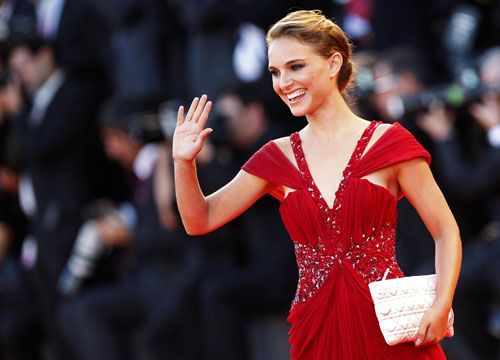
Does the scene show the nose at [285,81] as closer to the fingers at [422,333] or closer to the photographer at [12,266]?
the fingers at [422,333]

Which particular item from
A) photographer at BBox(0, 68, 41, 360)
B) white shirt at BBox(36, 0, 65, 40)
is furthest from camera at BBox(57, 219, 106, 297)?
white shirt at BBox(36, 0, 65, 40)

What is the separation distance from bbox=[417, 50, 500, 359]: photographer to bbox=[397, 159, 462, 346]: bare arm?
90.7 inches

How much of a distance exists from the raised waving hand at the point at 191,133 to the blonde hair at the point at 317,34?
0.30 meters

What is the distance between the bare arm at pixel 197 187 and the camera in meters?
2.91

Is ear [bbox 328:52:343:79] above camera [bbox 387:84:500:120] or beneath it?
above

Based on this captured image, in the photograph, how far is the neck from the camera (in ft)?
9.71

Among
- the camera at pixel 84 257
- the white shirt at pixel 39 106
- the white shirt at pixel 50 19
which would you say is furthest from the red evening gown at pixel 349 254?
the white shirt at pixel 50 19

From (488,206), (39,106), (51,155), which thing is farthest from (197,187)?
(39,106)

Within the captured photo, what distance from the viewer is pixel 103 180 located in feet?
24.1

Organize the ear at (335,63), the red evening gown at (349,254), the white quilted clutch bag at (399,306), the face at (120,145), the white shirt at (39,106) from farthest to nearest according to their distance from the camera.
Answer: the white shirt at (39,106) < the face at (120,145) < the ear at (335,63) < the red evening gown at (349,254) < the white quilted clutch bag at (399,306)

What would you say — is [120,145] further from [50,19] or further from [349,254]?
[349,254]

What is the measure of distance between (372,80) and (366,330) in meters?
3.09

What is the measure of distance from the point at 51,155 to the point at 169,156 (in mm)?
1293

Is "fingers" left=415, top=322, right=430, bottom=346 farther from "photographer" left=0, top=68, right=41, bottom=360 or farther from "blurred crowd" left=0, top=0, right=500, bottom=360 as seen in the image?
"photographer" left=0, top=68, right=41, bottom=360
